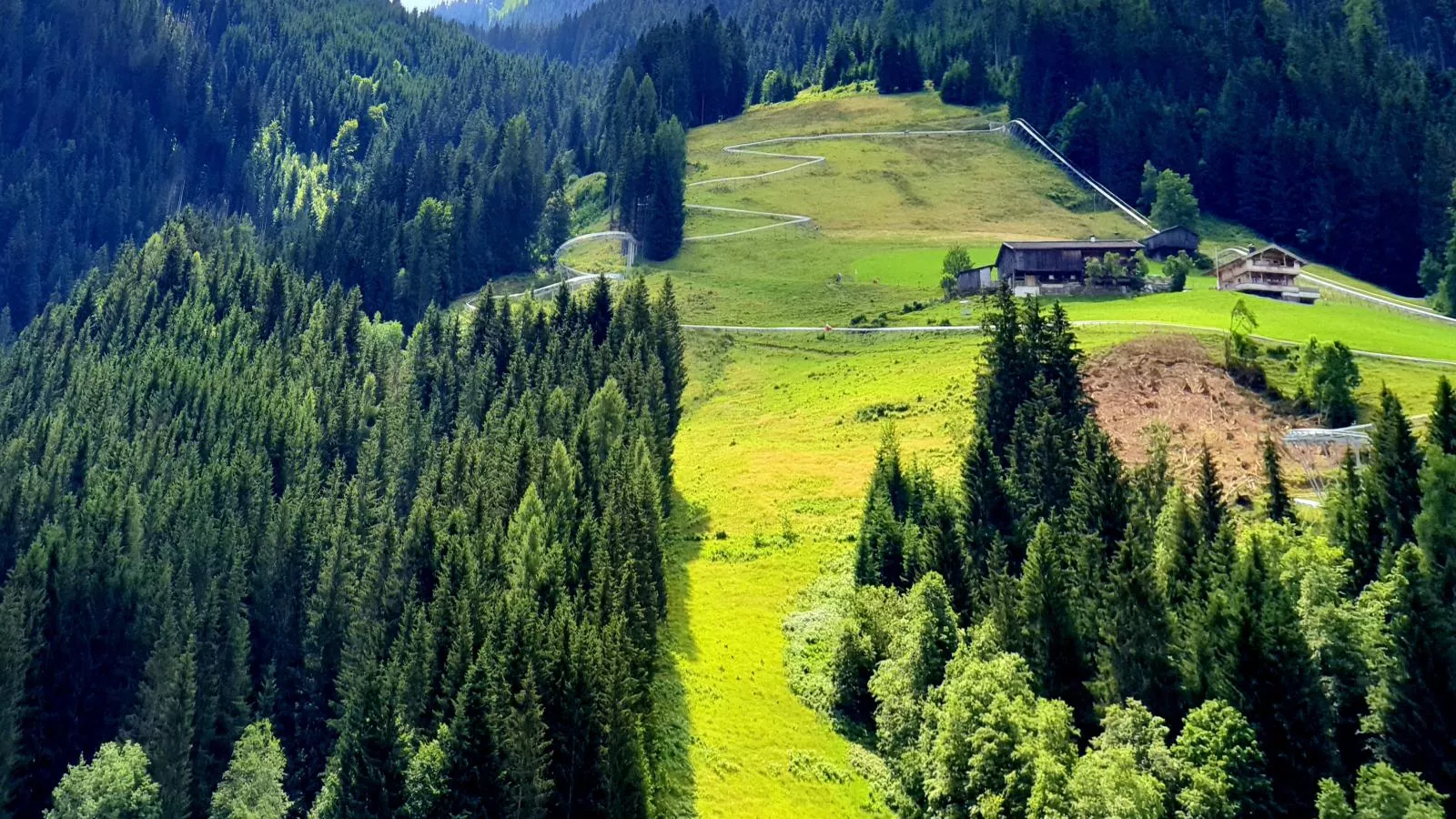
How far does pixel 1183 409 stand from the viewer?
84250mm

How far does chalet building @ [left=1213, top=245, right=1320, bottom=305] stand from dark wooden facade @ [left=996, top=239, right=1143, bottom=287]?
44.2ft

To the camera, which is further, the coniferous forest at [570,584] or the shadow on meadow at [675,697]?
the shadow on meadow at [675,697]

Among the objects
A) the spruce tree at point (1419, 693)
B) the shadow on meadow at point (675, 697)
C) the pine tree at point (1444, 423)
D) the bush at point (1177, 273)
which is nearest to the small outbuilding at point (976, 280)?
the bush at point (1177, 273)

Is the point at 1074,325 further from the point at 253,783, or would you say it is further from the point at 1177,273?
the point at 253,783

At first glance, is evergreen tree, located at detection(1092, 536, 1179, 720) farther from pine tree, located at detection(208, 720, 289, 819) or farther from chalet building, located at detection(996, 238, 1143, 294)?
chalet building, located at detection(996, 238, 1143, 294)

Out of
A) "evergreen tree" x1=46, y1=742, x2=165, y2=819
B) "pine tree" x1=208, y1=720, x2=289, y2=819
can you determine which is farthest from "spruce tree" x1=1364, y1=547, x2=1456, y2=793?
"evergreen tree" x1=46, y1=742, x2=165, y2=819

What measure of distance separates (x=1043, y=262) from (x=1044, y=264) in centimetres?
24

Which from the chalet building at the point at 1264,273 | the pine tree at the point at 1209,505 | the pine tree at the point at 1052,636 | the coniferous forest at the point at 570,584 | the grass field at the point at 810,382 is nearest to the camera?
the coniferous forest at the point at 570,584

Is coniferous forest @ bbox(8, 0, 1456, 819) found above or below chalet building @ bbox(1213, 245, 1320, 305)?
below

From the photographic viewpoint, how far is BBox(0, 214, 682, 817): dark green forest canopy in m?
53.2

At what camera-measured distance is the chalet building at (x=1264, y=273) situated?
12700 cm

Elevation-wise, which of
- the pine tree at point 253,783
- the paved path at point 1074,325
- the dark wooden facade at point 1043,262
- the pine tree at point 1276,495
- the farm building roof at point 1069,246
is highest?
the farm building roof at point 1069,246

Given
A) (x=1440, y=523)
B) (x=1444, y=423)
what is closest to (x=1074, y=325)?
(x=1444, y=423)

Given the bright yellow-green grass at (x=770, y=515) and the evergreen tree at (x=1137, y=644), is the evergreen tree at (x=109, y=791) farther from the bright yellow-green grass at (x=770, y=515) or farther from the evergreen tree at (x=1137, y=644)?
the evergreen tree at (x=1137, y=644)
